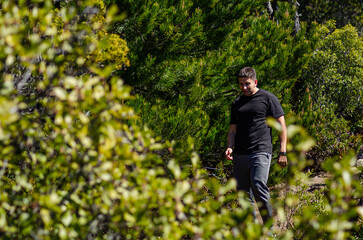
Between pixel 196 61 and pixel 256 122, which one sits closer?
pixel 256 122

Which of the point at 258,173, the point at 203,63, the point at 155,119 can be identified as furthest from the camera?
the point at 203,63

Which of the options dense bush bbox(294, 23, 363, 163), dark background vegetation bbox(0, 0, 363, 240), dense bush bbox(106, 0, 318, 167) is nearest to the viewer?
dark background vegetation bbox(0, 0, 363, 240)

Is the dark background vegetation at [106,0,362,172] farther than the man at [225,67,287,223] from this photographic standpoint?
Yes

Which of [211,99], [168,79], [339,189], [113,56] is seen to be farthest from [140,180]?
[211,99]

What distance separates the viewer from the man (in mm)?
3539

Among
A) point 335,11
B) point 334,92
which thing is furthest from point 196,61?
point 335,11

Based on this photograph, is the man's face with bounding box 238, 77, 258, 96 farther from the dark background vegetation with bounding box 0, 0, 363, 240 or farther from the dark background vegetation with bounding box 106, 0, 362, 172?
the dark background vegetation with bounding box 106, 0, 362, 172

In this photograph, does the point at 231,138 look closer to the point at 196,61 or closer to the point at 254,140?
the point at 254,140

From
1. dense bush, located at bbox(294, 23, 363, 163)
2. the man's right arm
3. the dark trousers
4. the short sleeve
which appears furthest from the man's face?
dense bush, located at bbox(294, 23, 363, 163)

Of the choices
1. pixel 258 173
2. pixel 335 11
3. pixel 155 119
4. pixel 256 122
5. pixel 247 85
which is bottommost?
pixel 155 119

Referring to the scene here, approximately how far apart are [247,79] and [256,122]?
0.47m

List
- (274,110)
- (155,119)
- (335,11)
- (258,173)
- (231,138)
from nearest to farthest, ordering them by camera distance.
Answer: (258,173) < (274,110) < (231,138) < (155,119) < (335,11)

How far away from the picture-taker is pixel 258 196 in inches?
140

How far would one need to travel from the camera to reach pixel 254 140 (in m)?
3.59
